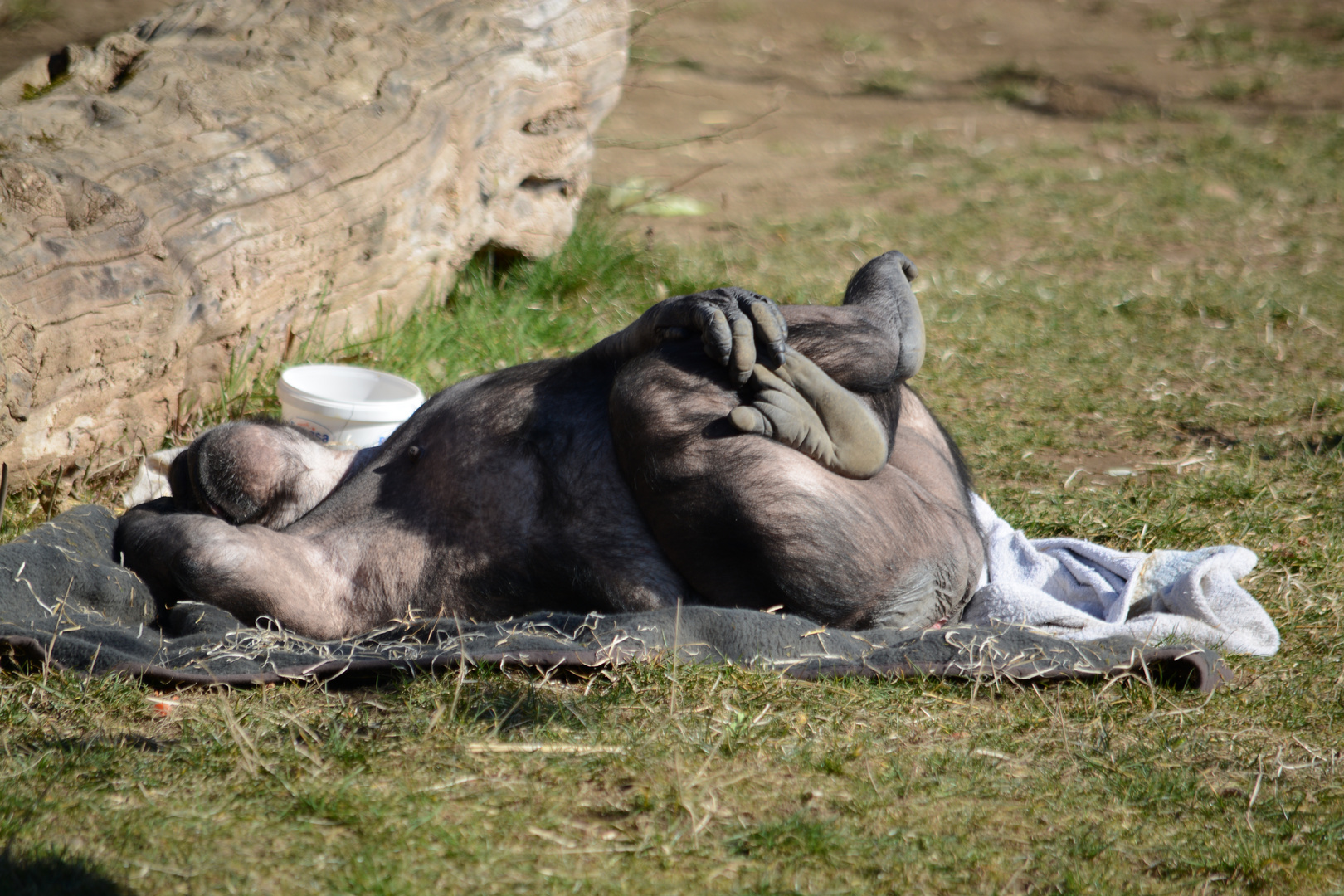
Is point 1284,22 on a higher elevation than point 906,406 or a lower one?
higher

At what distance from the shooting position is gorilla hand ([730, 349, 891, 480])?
105 inches

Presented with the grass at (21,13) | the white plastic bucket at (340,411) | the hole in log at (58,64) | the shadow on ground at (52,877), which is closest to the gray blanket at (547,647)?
the shadow on ground at (52,877)

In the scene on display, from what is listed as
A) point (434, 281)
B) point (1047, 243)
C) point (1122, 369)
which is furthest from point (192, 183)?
point (1047, 243)

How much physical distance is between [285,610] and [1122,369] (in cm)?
365

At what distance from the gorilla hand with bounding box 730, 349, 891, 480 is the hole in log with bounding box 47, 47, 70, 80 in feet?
8.32

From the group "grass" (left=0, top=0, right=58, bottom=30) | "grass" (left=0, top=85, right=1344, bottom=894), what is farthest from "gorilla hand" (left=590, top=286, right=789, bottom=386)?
"grass" (left=0, top=0, right=58, bottom=30)

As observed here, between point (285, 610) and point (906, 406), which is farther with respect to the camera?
point (906, 406)

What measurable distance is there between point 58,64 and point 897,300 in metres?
2.72

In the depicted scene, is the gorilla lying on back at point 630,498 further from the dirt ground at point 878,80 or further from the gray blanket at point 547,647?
the dirt ground at point 878,80

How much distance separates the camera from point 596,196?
6.12m

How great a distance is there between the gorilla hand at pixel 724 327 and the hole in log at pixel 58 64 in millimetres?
2178

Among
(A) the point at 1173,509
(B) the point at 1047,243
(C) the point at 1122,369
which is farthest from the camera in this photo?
(B) the point at 1047,243

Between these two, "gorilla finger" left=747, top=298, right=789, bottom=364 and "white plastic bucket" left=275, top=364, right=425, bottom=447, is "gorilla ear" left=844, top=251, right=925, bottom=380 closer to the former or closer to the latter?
"gorilla finger" left=747, top=298, right=789, bottom=364

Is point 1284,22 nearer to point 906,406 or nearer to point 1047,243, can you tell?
point 1047,243
